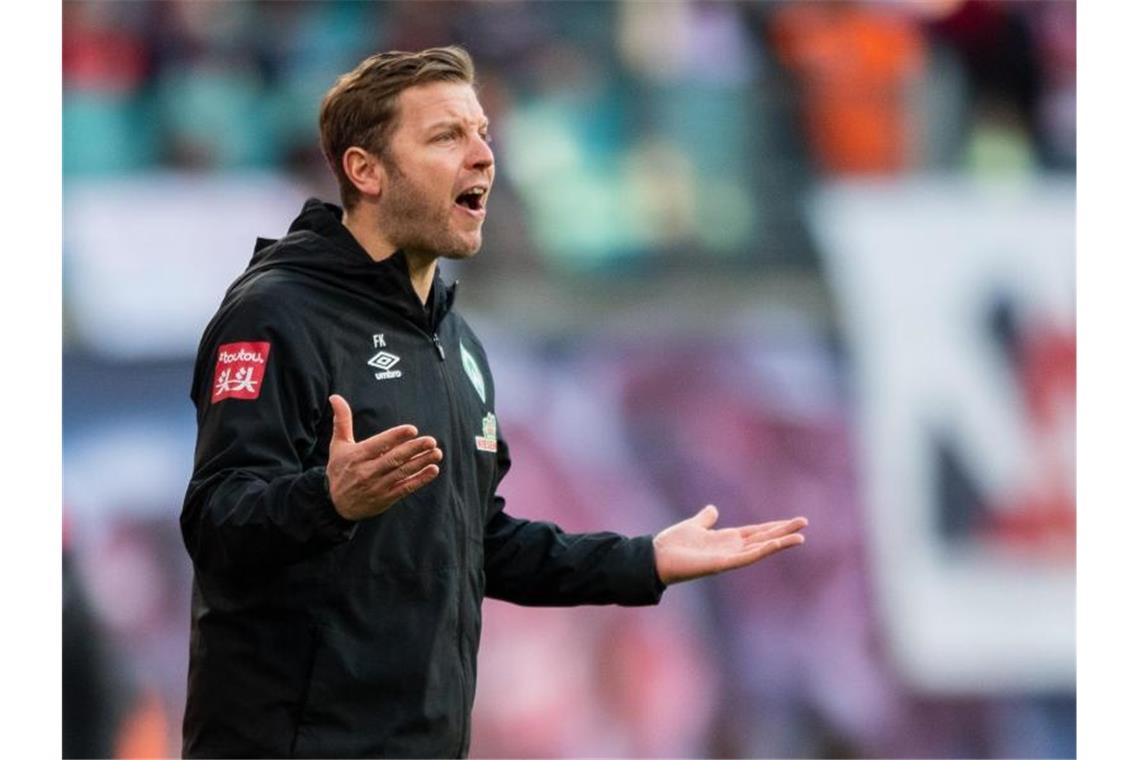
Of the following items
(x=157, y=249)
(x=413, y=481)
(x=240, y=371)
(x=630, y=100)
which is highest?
(x=630, y=100)

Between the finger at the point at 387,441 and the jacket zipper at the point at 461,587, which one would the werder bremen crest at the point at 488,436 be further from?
the finger at the point at 387,441

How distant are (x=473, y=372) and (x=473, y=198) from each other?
0.34m

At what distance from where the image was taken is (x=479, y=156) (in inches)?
121

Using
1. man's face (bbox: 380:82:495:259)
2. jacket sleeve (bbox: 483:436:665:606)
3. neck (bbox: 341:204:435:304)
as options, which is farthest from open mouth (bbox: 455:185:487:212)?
jacket sleeve (bbox: 483:436:665:606)

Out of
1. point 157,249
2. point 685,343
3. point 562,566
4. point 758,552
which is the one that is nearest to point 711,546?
point 758,552

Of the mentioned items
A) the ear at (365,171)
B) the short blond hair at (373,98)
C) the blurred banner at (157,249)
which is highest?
the blurred banner at (157,249)

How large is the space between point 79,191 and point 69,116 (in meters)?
0.27

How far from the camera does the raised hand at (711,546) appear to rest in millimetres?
3051

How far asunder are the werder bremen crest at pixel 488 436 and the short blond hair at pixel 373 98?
0.49 metres

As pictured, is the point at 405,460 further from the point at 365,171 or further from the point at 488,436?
the point at 365,171

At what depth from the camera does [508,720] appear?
565 centimetres

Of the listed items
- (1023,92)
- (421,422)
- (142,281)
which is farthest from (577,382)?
(421,422)

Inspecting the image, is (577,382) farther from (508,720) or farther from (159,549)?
(159,549)

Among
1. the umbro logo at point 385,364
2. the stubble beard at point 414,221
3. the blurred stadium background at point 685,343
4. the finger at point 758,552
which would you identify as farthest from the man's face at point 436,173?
the blurred stadium background at point 685,343
